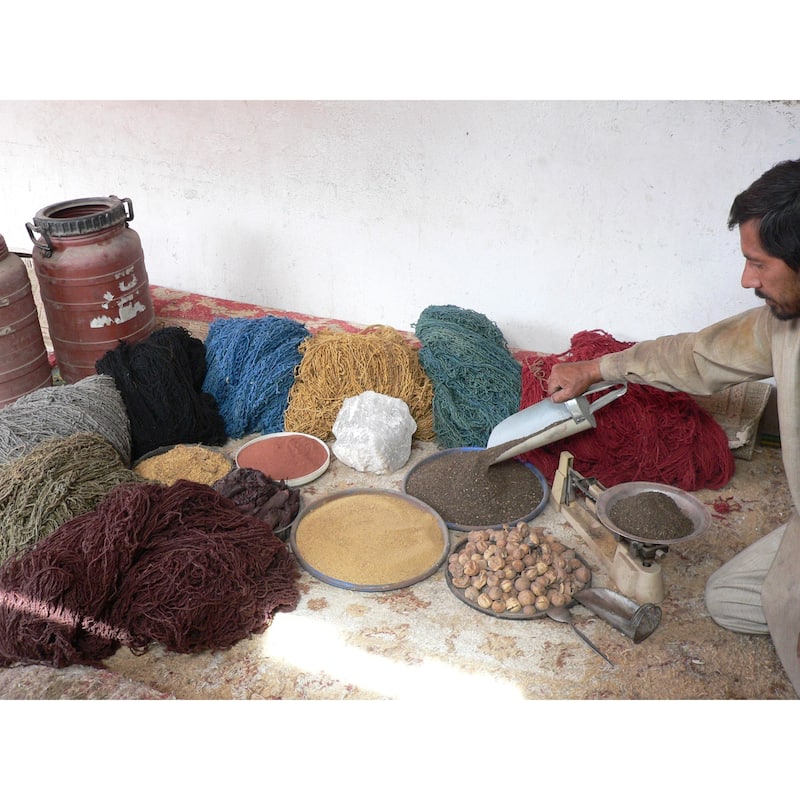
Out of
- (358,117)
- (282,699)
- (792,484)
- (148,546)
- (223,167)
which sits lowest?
(282,699)

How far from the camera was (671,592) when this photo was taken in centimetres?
261

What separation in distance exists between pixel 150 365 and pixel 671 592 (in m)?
2.30

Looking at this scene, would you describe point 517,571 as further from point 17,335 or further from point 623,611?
point 17,335

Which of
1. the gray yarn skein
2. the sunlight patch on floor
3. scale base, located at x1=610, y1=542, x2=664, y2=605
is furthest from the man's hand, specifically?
the gray yarn skein

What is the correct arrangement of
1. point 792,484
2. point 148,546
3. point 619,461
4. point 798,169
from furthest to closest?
point 619,461 < point 148,546 < point 792,484 < point 798,169

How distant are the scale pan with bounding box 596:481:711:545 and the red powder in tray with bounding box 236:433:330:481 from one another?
125cm

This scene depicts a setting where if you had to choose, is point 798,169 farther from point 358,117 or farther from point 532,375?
point 358,117

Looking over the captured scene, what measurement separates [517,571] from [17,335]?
2534 millimetres

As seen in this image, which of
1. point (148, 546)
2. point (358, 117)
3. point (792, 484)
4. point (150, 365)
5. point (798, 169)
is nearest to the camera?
point (798, 169)

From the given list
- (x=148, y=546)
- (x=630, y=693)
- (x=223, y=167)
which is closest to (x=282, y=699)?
(x=148, y=546)

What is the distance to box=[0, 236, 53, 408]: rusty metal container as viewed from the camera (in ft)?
11.5

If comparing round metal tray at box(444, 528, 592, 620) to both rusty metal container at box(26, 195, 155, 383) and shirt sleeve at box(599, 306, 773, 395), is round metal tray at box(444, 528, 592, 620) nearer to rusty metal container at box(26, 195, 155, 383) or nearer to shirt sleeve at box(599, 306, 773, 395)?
shirt sleeve at box(599, 306, 773, 395)

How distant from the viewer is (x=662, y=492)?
2.48 meters

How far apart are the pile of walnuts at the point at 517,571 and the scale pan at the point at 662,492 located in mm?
254
